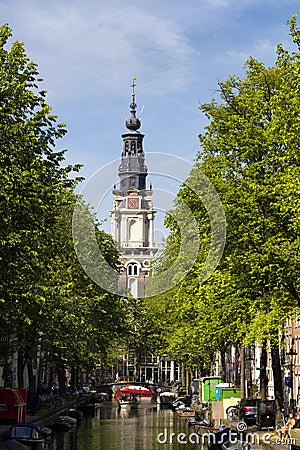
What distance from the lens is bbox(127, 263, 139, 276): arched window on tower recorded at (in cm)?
17100

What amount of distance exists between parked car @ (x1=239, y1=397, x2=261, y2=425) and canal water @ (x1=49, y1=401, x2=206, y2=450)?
295 centimetres

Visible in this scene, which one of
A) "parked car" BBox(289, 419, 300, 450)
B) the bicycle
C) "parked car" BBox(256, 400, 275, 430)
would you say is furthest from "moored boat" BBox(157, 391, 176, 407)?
"parked car" BBox(289, 419, 300, 450)

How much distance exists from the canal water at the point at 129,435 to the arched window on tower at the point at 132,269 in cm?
9176

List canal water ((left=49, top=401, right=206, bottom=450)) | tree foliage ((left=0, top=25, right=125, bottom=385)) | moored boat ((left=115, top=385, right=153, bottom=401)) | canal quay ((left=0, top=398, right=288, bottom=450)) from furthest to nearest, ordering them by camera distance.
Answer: moored boat ((left=115, top=385, right=153, bottom=401))
canal water ((left=49, top=401, right=206, bottom=450))
canal quay ((left=0, top=398, right=288, bottom=450))
tree foliage ((left=0, top=25, right=125, bottom=385))

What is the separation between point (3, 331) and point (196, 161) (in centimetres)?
1376

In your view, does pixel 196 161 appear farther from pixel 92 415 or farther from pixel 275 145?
pixel 92 415

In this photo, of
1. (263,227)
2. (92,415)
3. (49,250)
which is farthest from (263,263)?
(92,415)

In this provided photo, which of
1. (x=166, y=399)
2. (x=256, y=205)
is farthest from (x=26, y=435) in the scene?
(x=166, y=399)

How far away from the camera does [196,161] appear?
1971 inches

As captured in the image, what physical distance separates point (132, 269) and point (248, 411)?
4708 inches

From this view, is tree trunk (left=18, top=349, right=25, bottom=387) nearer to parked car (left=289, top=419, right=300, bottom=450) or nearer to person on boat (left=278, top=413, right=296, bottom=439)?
person on boat (left=278, top=413, right=296, bottom=439)

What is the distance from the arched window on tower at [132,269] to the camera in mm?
171000

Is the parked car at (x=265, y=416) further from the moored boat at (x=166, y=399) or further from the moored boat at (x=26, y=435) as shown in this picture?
the moored boat at (x=166, y=399)

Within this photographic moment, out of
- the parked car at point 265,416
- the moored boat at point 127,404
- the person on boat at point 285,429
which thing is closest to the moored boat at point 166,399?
the moored boat at point 127,404
